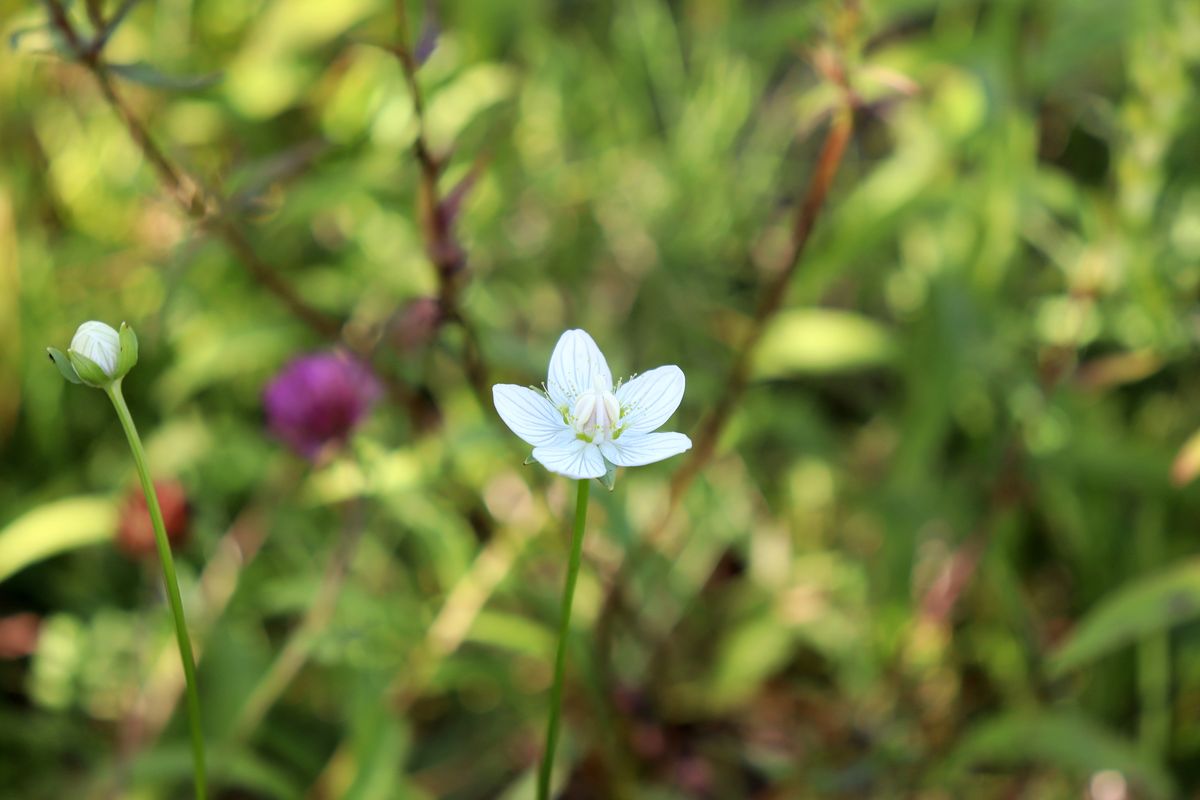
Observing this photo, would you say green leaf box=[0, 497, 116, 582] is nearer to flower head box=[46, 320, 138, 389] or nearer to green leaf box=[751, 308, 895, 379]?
flower head box=[46, 320, 138, 389]

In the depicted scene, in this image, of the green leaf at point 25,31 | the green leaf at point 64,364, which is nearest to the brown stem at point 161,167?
the green leaf at point 25,31

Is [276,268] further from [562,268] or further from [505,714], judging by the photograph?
[505,714]

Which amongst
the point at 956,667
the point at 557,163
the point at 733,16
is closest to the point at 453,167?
the point at 557,163

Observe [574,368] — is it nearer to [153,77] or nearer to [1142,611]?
[153,77]

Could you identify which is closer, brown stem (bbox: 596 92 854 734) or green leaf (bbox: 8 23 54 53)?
green leaf (bbox: 8 23 54 53)

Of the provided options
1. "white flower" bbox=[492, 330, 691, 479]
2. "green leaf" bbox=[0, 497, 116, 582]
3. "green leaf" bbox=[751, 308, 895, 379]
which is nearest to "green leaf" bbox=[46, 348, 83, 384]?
"white flower" bbox=[492, 330, 691, 479]

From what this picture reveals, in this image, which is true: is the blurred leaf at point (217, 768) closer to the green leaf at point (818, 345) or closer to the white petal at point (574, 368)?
the white petal at point (574, 368)
